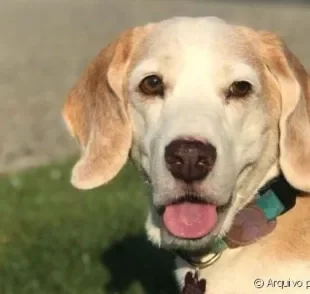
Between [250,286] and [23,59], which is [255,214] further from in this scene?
[23,59]

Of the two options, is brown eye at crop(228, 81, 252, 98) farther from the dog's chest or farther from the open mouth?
the dog's chest

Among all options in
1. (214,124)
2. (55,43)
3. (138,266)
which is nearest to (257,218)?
(214,124)

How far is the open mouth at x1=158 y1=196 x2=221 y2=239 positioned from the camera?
14.3 feet

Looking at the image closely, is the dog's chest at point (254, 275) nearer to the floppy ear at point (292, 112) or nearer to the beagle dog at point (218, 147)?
the beagle dog at point (218, 147)

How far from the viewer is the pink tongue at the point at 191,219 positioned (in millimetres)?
4379

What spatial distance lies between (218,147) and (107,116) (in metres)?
0.88

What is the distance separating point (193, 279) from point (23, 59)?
15.3m

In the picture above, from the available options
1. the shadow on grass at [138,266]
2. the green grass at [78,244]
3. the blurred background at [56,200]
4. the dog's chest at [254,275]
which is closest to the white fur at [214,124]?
the dog's chest at [254,275]

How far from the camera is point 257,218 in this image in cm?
454

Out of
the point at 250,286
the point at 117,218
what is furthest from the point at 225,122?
the point at 117,218

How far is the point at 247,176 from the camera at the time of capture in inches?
179

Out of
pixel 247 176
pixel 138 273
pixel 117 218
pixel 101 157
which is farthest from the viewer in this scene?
pixel 117 218

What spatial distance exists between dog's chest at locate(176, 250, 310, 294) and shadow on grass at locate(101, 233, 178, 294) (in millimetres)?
2044

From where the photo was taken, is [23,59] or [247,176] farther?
[23,59]
